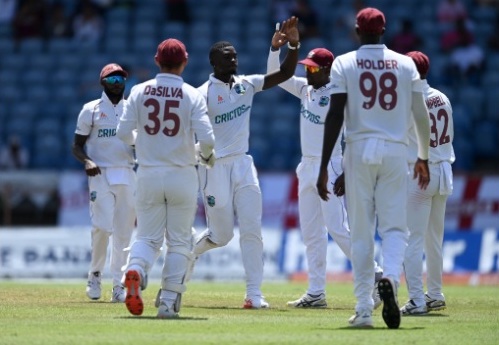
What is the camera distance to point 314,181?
46.1 ft

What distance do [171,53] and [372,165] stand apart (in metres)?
2.17

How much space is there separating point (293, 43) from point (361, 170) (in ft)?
8.10

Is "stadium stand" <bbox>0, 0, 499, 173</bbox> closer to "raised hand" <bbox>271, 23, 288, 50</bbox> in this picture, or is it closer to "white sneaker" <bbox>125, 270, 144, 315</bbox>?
"raised hand" <bbox>271, 23, 288, 50</bbox>

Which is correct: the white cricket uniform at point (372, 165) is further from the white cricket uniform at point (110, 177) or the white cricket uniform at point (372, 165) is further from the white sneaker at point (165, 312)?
the white cricket uniform at point (110, 177)

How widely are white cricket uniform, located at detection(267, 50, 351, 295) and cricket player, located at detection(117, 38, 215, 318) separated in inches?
96.0

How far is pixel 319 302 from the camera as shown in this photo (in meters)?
14.1

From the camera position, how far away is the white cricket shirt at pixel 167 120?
11.7 m

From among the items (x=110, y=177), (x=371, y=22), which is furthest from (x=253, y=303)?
(x=371, y=22)

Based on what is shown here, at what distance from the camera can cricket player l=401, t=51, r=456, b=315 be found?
13.0m

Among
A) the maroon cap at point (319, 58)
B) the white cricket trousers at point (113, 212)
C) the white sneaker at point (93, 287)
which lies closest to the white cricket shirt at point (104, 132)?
the white cricket trousers at point (113, 212)

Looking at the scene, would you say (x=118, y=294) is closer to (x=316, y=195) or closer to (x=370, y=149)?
(x=316, y=195)

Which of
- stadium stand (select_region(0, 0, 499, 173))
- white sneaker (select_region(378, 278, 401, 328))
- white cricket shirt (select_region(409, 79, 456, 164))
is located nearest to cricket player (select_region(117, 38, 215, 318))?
white sneaker (select_region(378, 278, 401, 328))

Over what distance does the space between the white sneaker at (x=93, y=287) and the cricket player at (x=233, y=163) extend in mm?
1862

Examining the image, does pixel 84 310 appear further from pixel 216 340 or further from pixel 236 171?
pixel 216 340
